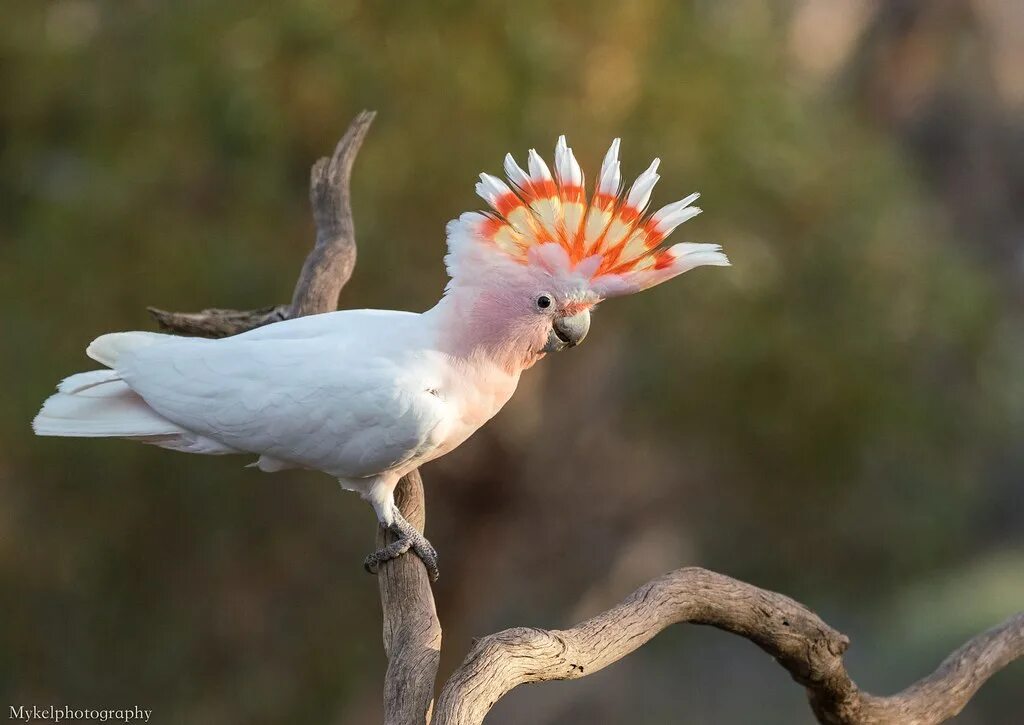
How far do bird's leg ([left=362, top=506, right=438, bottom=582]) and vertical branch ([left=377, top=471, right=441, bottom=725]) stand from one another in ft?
0.04

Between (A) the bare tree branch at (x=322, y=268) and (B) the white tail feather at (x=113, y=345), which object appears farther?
(A) the bare tree branch at (x=322, y=268)

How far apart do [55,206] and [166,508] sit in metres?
0.99

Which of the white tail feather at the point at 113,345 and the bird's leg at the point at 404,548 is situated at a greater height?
the white tail feather at the point at 113,345

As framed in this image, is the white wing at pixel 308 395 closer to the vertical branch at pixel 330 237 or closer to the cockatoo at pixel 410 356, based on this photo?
the cockatoo at pixel 410 356

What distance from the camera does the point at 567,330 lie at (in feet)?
4.94

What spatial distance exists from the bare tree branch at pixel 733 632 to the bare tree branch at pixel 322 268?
807 mm

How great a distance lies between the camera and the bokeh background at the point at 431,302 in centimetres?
316

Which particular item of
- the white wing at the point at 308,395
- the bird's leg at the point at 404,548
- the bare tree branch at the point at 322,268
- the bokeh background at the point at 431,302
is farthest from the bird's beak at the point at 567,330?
the bokeh background at the point at 431,302

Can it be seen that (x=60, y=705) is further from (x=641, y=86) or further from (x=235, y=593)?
(x=641, y=86)

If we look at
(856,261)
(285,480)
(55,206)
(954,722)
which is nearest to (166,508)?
(285,480)

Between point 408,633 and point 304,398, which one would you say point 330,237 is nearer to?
point 304,398

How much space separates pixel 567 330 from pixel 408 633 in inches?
17.9

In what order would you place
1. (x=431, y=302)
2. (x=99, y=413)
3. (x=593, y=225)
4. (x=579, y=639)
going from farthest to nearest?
(x=431, y=302) < (x=99, y=413) < (x=593, y=225) < (x=579, y=639)

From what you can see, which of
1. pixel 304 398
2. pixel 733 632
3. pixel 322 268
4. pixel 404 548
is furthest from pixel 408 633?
pixel 322 268
